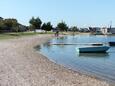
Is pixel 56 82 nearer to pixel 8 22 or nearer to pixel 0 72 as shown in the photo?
pixel 0 72

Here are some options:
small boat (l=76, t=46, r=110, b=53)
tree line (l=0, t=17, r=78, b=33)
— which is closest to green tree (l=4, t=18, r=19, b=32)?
tree line (l=0, t=17, r=78, b=33)

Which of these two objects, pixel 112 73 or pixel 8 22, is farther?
pixel 8 22

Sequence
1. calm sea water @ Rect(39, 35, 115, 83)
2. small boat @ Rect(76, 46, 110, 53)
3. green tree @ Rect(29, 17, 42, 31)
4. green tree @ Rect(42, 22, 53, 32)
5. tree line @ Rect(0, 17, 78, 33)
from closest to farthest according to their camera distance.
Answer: calm sea water @ Rect(39, 35, 115, 83) < small boat @ Rect(76, 46, 110, 53) < tree line @ Rect(0, 17, 78, 33) < green tree @ Rect(29, 17, 42, 31) < green tree @ Rect(42, 22, 53, 32)

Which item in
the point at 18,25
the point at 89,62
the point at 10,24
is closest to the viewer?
the point at 89,62

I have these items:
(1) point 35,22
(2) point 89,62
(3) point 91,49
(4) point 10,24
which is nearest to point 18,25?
(1) point 35,22

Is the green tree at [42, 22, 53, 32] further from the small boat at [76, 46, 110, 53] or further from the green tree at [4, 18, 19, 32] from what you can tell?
the small boat at [76, 46, 110, 53]

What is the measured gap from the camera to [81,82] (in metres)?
16.3

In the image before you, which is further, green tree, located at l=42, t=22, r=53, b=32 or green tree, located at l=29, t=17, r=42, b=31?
green tree, located at l=42, t=22, r=53, b=32

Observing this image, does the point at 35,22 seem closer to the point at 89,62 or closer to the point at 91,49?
the point at 91,49

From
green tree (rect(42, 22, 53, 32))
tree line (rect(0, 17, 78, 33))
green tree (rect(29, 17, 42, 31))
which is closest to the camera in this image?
tree line (rect(0, 17, 78, 33))

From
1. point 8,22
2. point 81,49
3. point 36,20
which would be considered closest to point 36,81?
point 81,49

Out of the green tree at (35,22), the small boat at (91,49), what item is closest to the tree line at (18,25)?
the green tree at (35,22)

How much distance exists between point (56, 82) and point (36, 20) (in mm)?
139953

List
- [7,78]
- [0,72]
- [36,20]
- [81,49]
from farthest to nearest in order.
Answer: [36,20] < [81,49] < [0,72] < [7,78]
